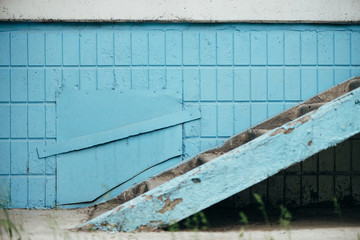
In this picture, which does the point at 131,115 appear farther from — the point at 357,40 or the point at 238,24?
the point at 357,40

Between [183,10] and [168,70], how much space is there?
661 millimetres

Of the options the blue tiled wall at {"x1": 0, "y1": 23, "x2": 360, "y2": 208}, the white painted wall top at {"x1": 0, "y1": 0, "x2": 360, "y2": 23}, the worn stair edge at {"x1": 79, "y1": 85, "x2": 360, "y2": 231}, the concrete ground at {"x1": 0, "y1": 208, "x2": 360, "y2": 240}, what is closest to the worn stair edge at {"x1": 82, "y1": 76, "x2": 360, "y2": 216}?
the blue tiled wall at {"x1": 0, "y1": 23, "x2": 360, "y2": 208}

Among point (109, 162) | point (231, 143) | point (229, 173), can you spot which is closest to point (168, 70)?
point (231, 143)

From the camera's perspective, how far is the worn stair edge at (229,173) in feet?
11.7

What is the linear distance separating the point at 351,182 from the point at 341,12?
185cm

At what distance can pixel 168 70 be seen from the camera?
4844 mm

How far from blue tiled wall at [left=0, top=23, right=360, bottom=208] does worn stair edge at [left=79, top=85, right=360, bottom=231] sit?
1252 millimetres

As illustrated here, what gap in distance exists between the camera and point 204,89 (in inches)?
191

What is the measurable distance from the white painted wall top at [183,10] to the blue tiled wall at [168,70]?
0.09 meters

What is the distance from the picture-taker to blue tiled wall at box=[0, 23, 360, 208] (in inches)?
188

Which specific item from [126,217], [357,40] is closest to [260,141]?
[126,217]

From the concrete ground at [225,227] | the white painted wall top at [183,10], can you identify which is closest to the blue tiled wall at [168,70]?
the white painted wall top at [183,10]

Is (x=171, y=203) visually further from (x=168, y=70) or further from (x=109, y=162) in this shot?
(x=168, y=70)

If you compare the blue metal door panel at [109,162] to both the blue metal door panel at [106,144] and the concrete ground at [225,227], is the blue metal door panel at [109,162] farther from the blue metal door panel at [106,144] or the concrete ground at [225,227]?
the concrete ground at [225,227]
